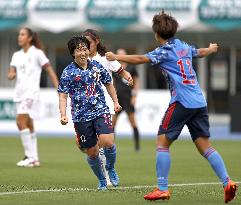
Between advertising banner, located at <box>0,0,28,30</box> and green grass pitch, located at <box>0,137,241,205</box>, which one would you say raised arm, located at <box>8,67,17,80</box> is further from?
advertising banner, located at <box>0,0,28,30</box>

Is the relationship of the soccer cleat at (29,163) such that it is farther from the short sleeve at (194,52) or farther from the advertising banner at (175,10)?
the advertising banner at (175,10)

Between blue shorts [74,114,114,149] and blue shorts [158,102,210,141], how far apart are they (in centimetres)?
125

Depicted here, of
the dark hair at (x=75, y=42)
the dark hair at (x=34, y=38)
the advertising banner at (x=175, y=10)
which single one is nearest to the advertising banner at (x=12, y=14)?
the advertising banner at (x=175, y=10)

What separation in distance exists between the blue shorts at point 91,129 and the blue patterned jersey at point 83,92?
0.20 feet

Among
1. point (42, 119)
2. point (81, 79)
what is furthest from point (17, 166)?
point (42, 119)

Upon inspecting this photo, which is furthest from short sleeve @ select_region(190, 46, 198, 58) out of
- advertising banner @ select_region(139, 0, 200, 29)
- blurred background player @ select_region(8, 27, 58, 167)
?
advertising banner @ select_region(139, 0, 200, 29)

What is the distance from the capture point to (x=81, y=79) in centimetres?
1212

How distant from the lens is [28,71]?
17.0 metres

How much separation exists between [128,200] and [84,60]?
205cm

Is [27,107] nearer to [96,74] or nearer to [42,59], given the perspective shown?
[42,59]

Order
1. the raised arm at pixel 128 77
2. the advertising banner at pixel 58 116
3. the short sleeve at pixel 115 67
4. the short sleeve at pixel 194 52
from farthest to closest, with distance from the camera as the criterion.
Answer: the advertising banner at pixel 58 116 < the short sleeve at pixel 115 67 < the raised arm at pixel 128 77 < the short sleeve at pixel 194 52

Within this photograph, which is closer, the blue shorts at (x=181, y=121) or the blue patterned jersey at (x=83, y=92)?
the blue shorts at (x=181, y=121)

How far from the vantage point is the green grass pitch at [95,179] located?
11.1 m

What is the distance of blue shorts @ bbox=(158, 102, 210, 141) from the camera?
11008 millimetres
